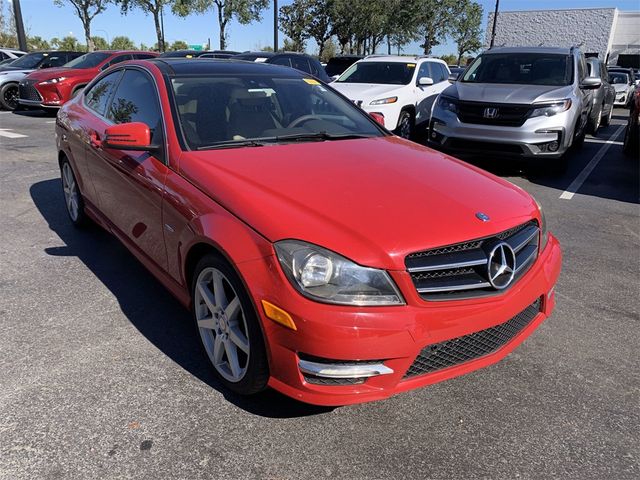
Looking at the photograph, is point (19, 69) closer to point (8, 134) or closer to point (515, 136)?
point (8, 134)

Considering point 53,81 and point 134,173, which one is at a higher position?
point 134,173

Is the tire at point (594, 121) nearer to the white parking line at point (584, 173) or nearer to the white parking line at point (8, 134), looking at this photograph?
the white parking line at point (584, 173)

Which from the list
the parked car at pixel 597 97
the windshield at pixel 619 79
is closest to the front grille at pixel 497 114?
the parked car at pixel 597 97

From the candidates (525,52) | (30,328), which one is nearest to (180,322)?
(30,328)

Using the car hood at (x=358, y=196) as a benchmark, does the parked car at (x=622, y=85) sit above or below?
below

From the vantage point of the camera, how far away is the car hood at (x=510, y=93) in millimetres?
7379

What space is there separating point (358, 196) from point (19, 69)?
15796 millimetres

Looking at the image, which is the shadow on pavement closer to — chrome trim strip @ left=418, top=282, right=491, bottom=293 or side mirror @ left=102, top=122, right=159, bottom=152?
chrome trim strip @ left=418, top=282, right=491, bottom=293

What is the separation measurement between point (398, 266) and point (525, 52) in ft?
25.5

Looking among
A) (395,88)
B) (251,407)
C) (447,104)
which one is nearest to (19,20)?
(395,88)

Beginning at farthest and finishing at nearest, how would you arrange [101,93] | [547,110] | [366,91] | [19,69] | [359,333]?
[19,69] < [366,91] < [547,110] < [101,93] < [359,333]

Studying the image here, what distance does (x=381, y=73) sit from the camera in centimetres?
1062

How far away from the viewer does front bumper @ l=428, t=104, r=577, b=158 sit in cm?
721

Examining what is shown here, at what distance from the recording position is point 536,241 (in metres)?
2.82
